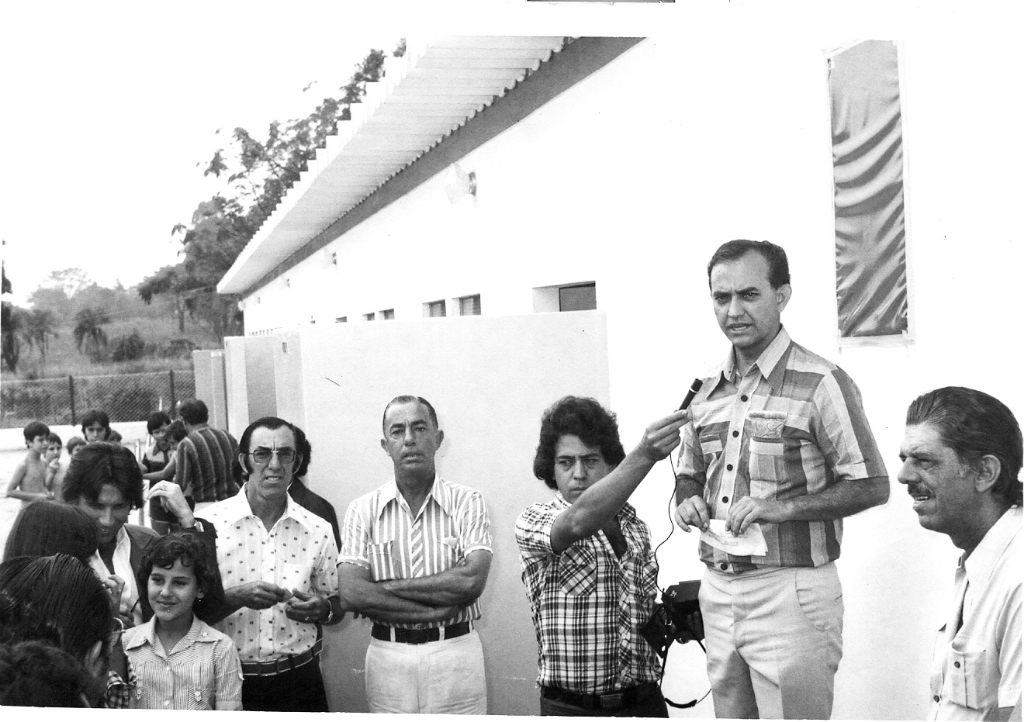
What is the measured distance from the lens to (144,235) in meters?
4.18

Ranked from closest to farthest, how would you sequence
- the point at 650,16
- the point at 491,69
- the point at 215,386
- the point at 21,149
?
the point at 650,16 → the point at 21,149 → the point at 491,69 → the point at 215,386

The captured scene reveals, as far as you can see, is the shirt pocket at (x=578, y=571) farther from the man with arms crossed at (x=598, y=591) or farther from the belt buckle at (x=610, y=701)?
the belt buckle at (x=610, y=701)

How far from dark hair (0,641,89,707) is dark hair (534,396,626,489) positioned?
57.1 inches

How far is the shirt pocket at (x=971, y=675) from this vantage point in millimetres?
2543

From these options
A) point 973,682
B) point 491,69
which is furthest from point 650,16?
point 973,682

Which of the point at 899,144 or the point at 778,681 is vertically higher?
the point at 899,144

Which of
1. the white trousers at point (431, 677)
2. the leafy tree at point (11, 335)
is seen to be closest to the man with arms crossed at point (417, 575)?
the white trousers at point (431, 677)

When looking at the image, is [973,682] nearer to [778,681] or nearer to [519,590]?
[778,681]

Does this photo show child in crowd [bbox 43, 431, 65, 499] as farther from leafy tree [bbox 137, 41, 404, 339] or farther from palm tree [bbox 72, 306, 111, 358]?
leafy tree [bbox 137, 41, 404, 339]

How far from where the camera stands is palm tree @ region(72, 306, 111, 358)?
13.4ft

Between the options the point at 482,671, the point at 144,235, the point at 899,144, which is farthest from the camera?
the point at 144,235

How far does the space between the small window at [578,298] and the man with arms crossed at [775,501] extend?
1.11 meters

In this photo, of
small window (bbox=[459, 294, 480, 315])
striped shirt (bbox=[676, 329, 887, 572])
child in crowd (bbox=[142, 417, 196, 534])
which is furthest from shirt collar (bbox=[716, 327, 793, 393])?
small window (bbox=[459, 294, 480, 315])

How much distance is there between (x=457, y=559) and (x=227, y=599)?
74cm
